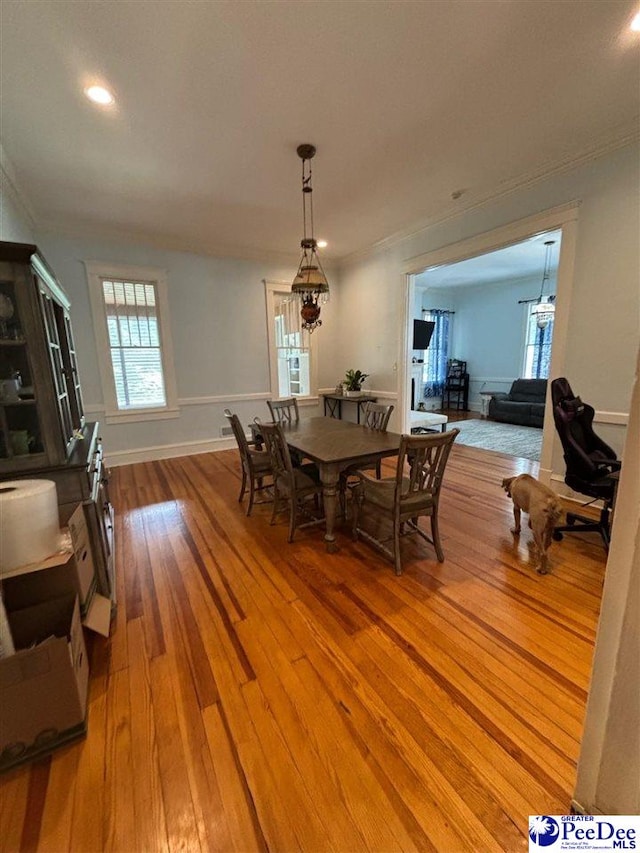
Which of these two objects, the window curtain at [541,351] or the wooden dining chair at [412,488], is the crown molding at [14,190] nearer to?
the wooden dining chair at [412,488]

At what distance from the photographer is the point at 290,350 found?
238 inches

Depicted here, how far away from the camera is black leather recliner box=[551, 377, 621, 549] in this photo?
7.94ft

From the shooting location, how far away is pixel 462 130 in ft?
8.64

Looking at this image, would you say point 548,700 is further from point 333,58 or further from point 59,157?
point 59,157

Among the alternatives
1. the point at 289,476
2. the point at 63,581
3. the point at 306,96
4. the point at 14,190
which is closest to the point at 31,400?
the point at 63,581

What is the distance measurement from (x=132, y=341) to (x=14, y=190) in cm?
187

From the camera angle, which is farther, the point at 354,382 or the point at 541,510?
the point at 354,382

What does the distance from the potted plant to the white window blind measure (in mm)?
2907

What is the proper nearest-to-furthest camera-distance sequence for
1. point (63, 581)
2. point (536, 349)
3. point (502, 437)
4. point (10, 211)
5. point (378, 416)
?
point (63, 581), point (10, 211), point (378, 416), point (502, 437), point (536, 349)

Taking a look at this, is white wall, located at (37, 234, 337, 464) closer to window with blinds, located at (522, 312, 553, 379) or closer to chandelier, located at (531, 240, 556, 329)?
chandelier, located at (531, 240, 556, 329)

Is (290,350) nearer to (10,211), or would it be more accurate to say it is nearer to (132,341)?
(132,341)

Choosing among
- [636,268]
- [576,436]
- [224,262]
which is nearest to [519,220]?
[636,268]

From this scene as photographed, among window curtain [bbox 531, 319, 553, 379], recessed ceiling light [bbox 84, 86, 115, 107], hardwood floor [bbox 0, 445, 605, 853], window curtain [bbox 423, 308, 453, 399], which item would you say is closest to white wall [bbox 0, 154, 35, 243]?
recessed ceiling light [bbox 84, 86, 115, 107]

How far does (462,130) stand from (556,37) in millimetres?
783
